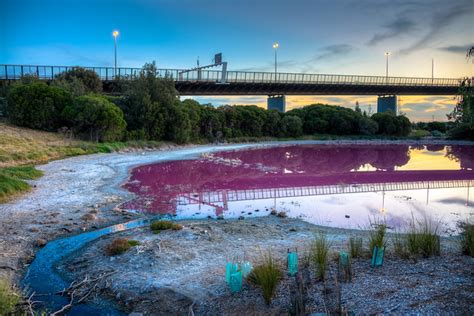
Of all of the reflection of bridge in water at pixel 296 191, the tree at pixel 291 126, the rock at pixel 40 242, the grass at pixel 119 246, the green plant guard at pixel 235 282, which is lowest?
the reflection of bridge in water at pixel 296 191

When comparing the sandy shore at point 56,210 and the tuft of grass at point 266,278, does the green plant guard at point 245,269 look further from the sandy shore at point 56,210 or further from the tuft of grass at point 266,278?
the sandy shore at point 56,210

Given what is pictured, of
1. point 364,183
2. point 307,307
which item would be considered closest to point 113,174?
point 364,183

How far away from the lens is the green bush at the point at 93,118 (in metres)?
35.8

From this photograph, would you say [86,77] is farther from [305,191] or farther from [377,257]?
[377,257]

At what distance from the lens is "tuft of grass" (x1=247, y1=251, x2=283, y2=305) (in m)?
6.59

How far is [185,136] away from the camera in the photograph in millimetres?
46438

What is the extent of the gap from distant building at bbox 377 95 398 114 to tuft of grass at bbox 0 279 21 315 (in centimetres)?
8673

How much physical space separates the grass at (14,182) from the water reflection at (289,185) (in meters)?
4.51

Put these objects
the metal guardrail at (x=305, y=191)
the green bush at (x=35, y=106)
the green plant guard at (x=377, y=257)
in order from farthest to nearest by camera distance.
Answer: the green bush at (x=35, y=106) → the metal guardrail at (x=305, y=191) → the green plant guard at (x=377, y=257)

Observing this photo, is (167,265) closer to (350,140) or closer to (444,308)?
(444,308)

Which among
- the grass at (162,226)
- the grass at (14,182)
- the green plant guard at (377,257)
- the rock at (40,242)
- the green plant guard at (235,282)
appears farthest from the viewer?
the grass at (14,182)

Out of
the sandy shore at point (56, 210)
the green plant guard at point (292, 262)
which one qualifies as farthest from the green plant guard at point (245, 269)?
the sandy shore at point (56, 210)

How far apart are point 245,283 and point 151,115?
38.2m

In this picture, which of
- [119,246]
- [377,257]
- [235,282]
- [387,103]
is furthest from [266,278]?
[387,103]
